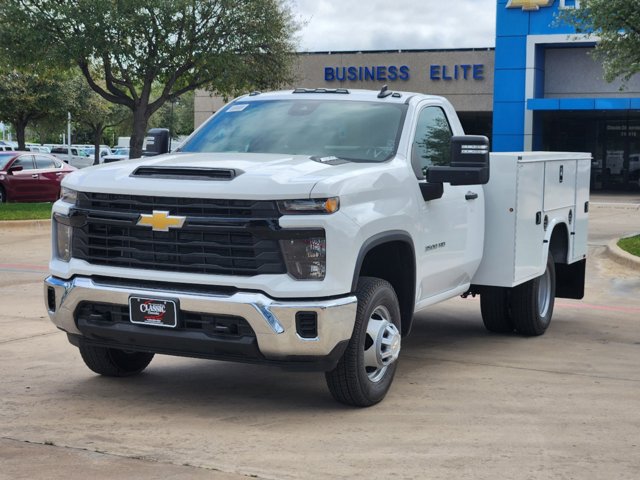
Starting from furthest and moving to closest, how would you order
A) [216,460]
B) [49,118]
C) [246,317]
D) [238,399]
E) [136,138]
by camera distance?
[49,118] → [136,138] → [238,399] → [246,317] → [216,460]

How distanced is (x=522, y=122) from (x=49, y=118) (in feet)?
80.2

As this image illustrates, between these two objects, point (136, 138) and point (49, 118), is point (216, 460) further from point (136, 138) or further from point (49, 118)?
point (49, 118)

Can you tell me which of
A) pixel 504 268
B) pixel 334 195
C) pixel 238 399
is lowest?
pixel 238 399

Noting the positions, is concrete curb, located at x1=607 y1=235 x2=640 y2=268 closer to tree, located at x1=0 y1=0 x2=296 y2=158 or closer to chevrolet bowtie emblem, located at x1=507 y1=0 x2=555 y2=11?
tree, located at x1=0 y1=0 x2=296 y2=158

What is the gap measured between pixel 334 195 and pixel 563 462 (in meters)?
1.90

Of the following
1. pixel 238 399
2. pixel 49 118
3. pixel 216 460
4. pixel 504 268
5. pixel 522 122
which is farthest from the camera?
pixel 49 118

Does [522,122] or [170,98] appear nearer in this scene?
[170,98]

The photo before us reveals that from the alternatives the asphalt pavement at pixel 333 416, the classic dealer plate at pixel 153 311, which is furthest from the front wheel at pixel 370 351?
the classic dealer plate at pixel 153 311

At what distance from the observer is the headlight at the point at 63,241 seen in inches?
247

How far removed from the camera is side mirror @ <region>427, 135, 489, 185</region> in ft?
21.6

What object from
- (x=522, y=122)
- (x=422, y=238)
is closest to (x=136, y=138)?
(x=522, y=122)

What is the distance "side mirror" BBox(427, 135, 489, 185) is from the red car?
20226mm

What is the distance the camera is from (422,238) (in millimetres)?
6781

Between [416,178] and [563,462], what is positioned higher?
[416,178]
